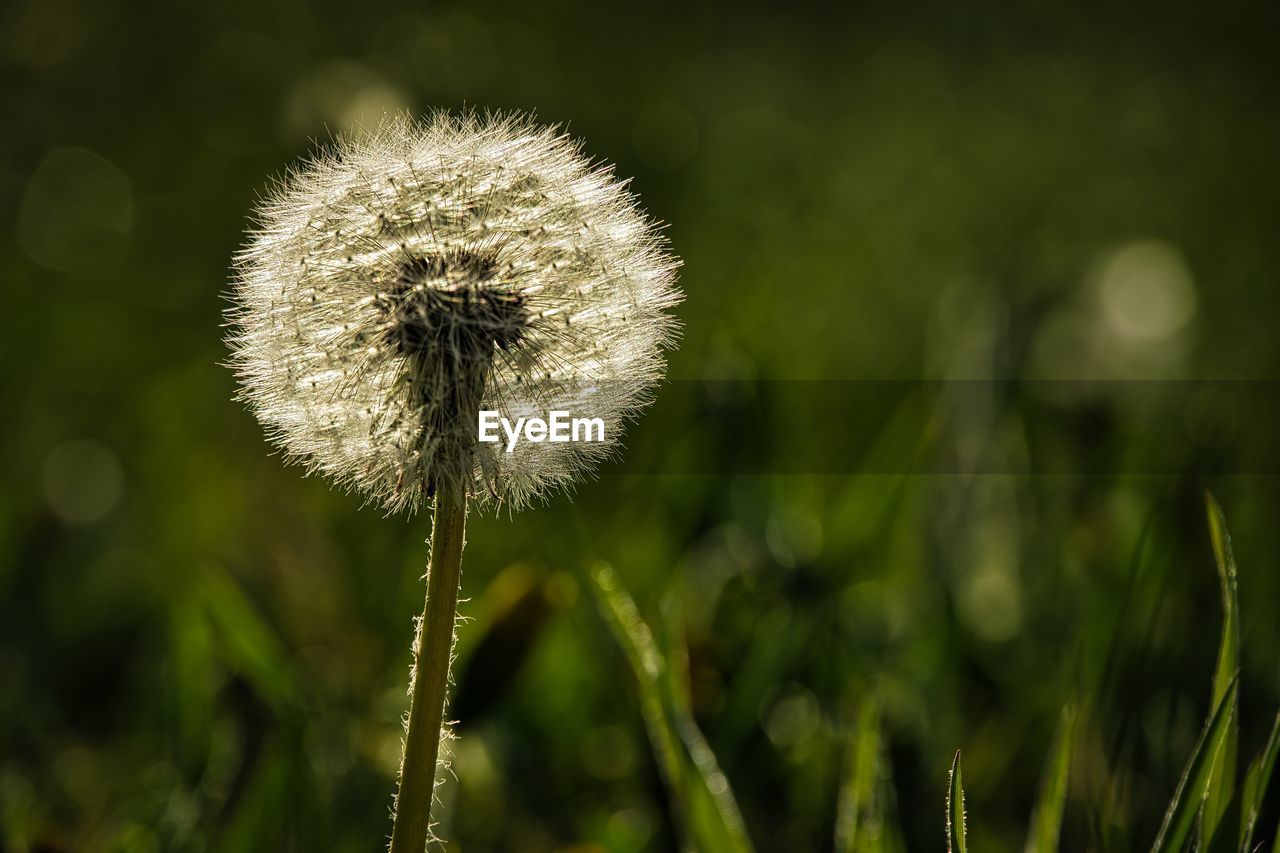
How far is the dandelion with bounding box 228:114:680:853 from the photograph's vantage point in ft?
3.62

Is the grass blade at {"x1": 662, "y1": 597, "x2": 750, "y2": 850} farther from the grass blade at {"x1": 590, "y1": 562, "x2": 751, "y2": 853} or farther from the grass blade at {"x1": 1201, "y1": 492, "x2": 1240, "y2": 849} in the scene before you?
the grass blade at {"x1": 1201, "y1": 492, "x2": 1240, "y2": 849}

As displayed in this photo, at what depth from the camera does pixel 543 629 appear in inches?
70.0

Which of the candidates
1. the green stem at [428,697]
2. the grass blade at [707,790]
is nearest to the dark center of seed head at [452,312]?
the green stem at [428,697]

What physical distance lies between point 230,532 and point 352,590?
67 cm

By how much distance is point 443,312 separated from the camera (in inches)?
43.6

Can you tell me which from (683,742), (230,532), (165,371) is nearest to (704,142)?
(165,371)

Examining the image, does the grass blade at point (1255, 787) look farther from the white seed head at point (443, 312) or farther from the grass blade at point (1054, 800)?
the white seed head at point (443, 312)

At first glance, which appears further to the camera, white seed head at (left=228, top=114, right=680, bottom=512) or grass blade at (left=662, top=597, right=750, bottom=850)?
grass blade at (left=662, top=597, right=750, bottom=850)

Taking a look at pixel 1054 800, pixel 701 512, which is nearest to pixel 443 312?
pixel 1054 800

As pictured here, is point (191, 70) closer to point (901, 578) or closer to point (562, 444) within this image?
point (901, 578)

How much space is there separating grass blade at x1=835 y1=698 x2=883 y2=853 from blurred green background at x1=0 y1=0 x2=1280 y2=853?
11.9 inches

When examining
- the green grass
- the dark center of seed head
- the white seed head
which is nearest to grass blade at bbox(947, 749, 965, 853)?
the green grass

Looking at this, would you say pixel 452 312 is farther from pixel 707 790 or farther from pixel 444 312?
pixel 707 790

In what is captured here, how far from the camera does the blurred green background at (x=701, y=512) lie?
1.74 metres
